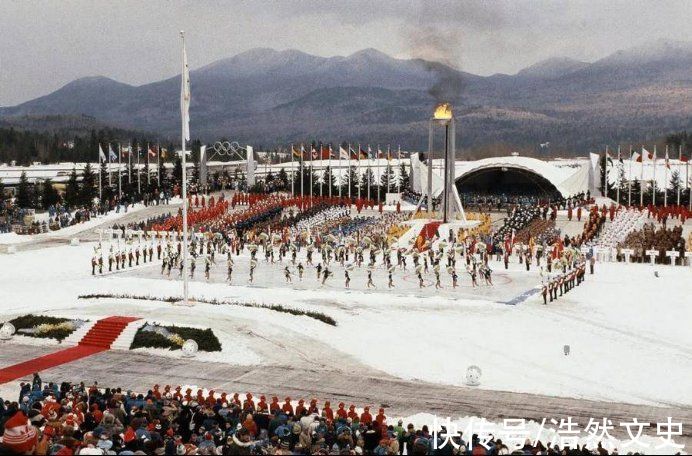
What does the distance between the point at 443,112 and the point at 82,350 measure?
133 feet

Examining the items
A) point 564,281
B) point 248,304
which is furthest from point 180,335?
point 564,281

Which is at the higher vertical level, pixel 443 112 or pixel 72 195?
pixel 443 112

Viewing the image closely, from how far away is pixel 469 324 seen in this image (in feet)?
106

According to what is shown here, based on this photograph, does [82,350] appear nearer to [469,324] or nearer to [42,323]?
[42,323]

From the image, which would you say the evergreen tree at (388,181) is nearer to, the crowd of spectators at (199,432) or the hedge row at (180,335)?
the hedge row at (180,335)

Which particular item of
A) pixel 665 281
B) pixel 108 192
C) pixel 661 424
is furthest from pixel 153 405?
pixel 108 192

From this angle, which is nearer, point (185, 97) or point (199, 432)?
point (199, 432)

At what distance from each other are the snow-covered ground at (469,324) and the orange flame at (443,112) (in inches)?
750

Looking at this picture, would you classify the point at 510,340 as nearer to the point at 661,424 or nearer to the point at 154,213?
the point at 661,424

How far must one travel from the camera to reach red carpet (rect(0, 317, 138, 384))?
25.9 meters

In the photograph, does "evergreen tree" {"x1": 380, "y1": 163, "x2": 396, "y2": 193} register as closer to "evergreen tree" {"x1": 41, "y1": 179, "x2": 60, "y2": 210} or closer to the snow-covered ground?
"evergreen tree" {"x1": 41, "y1": 179, "x2": 60, "y2": 210}

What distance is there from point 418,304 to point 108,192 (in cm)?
6288

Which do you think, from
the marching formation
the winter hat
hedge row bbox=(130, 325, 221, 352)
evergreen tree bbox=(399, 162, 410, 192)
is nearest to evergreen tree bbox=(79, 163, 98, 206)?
the marching formation

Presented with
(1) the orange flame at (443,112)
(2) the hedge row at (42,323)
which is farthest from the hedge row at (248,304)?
(1) the orange flame at (443,112)
